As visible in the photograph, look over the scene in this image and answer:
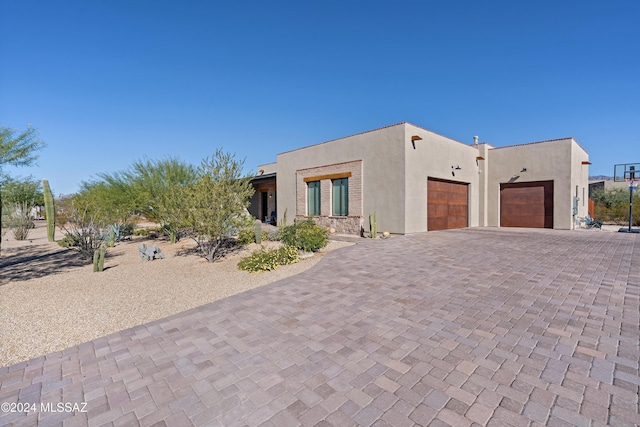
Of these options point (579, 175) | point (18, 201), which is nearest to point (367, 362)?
point (18, 201)

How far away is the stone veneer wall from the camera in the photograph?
567 inches

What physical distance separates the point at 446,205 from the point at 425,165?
309 cm

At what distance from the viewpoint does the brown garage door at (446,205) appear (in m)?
14.3

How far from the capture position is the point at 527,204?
659 inches

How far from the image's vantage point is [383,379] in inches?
99.5

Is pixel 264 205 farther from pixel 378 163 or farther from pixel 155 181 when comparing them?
pixel 378 163

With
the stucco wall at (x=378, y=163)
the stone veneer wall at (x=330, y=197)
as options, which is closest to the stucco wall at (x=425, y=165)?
the stucco wall at (x=378, y=163)

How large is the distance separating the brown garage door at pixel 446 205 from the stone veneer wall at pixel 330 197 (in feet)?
11.4

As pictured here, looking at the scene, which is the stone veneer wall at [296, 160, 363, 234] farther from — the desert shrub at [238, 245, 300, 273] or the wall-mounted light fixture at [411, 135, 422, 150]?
the desert shrub at [238, 245, 300, 273]

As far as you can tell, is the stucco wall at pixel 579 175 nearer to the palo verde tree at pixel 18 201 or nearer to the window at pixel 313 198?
the window at pixel 313 198

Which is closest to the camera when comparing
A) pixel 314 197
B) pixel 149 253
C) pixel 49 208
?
pixel 149 253

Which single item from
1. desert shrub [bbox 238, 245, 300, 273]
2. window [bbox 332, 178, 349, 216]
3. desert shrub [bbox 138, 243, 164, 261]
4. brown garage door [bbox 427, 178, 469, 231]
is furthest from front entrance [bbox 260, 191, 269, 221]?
desert shrub [bbox 238, 245, 300, 273]

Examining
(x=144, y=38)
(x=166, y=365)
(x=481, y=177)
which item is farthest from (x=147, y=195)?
(x=481, y=177)

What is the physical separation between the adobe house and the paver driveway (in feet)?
28.2
